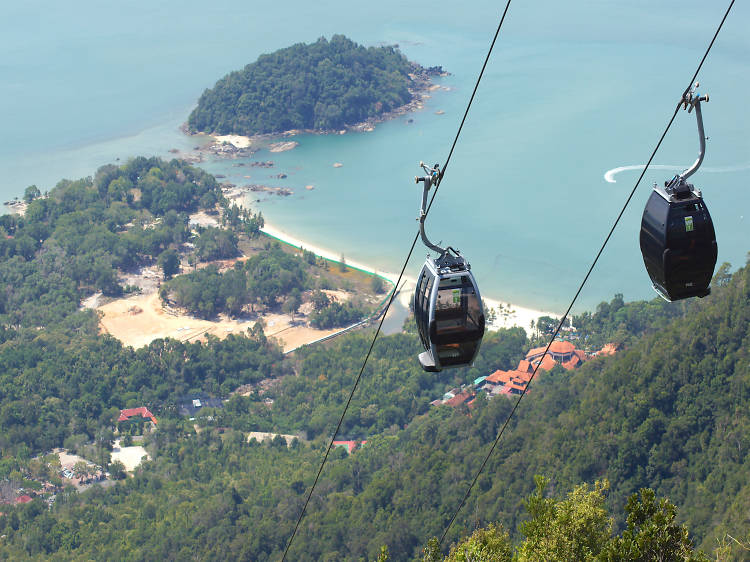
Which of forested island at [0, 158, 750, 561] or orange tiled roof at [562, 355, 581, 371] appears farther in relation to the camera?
orange tiled roof at [562, 355, 581, 371]

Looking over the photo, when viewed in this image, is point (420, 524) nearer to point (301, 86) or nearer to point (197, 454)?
point (197, 454)

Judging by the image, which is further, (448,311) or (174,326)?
(174,326)

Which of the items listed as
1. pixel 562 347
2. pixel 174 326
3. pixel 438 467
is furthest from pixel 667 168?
pixel 438 467

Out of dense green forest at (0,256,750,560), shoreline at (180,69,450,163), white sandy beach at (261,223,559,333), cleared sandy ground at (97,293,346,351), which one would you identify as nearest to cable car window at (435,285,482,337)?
dense green forest at (0,256,750,560)

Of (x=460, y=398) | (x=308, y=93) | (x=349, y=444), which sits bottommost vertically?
(x=349, y=444)

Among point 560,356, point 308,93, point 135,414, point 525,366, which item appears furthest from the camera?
point 308,93

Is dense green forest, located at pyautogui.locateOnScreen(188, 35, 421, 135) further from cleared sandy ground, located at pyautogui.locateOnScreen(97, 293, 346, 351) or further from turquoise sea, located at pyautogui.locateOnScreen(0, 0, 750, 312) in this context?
cleared sandy ground, located at pyautogui.locateOnScreen(97, 293, 346, 351)

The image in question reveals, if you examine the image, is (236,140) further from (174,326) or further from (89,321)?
(174,326)
